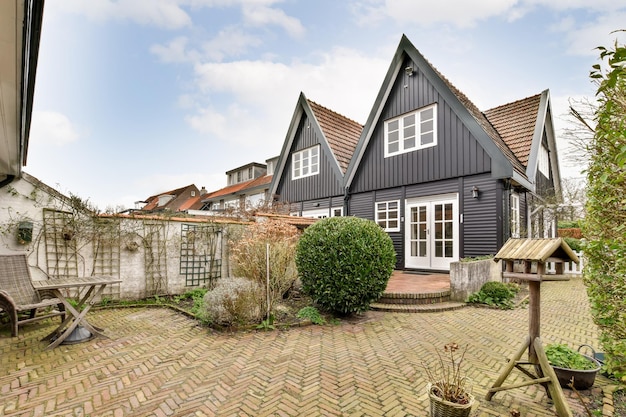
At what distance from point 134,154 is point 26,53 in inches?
529

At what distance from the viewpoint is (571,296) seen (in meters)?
7.77

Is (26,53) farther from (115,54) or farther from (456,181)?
(456,181)

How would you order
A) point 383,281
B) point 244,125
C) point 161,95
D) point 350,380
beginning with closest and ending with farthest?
point 350,380 < point 383,281 < point 161,95 < point 244,125

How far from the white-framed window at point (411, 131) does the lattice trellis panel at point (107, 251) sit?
28.8 ft

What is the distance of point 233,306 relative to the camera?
16.2 feet

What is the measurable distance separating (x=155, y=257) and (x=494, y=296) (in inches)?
321

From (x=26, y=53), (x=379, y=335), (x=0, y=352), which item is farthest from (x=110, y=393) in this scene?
(x=379, y=335)

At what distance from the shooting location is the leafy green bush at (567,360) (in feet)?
9.93

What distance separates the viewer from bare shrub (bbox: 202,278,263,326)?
16.3ft

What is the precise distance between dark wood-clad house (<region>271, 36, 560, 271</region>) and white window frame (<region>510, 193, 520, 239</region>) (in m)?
0.03

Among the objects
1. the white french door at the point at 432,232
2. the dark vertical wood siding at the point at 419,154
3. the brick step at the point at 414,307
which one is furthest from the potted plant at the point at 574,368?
the dark vertical wood siding at the point at 419,154

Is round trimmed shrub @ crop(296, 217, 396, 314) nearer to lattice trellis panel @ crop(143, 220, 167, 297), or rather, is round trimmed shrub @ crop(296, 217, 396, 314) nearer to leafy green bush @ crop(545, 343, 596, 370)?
leafy green bush @ crop(545, 343, 596, 370)

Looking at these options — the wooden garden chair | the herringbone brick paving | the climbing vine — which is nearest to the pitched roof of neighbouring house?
the wooden garden chair

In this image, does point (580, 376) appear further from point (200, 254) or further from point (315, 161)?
point (315, 161)
